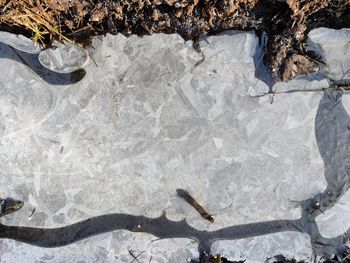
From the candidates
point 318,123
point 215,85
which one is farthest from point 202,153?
point 318,123

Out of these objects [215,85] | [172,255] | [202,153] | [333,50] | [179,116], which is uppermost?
[333,50]

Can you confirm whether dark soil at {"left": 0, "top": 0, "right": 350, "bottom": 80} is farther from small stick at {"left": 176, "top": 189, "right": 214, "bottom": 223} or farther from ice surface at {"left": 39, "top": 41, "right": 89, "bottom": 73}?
small stick at {"left": 176, "top": 189, "right": 214, "bottom": 223}

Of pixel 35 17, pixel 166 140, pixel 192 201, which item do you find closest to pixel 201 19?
pixel 166 140

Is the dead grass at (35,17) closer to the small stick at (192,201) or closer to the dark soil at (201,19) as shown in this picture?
the dark soil at (201,19)

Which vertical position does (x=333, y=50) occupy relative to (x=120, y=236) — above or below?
above

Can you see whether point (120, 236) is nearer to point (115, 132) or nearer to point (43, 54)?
point (115, 132)

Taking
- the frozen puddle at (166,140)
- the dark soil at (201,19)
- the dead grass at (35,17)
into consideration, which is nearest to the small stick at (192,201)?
the frozen puddle at (166,140)
